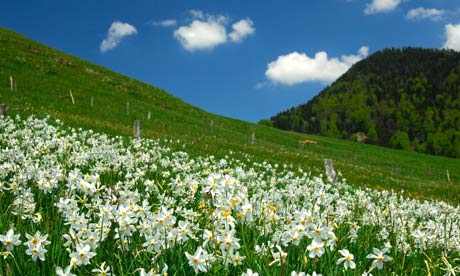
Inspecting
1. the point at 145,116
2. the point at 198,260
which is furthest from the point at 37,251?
the point at 145,116

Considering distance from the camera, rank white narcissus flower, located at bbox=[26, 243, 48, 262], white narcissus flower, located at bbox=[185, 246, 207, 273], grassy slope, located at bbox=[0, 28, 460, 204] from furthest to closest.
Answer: grassy slope, located at bbox=[0, 28, 460, 204]
white narcissus flower, located at bbox=[26, 243, 48, 262]
white narcissus flower, located at bbox=[185, 246, 207, 273]

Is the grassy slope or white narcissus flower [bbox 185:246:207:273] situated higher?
the grassy slope

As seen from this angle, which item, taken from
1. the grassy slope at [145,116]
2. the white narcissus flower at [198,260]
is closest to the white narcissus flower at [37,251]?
the white narcissus flower at [198,260]

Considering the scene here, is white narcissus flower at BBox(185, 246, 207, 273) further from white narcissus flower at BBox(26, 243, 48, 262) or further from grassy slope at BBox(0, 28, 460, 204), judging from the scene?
grassy slope at BBox(0, 28, 460, 204)

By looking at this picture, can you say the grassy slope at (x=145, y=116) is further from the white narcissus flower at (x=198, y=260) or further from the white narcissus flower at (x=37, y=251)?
the white narcissus flower at (x=198, y=260)

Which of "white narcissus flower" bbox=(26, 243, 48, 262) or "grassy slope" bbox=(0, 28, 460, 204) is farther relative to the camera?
"grassy slope" bbox=(0, 28, 460, 204)

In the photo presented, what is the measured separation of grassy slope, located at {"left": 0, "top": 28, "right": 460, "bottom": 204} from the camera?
1006 inches

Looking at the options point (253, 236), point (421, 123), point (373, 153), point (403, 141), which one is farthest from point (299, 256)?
point (421, 123)

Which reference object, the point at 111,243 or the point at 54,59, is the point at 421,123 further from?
the point at 111,243

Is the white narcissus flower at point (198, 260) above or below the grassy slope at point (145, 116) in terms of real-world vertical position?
below

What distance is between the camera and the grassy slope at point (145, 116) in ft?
83.9

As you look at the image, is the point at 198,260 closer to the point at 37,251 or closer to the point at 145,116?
the point at 37,251

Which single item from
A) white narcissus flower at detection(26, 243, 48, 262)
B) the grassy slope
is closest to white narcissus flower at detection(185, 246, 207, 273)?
white narcissus flower at detection(26, 243, 48, 262)

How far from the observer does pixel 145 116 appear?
127 feet
